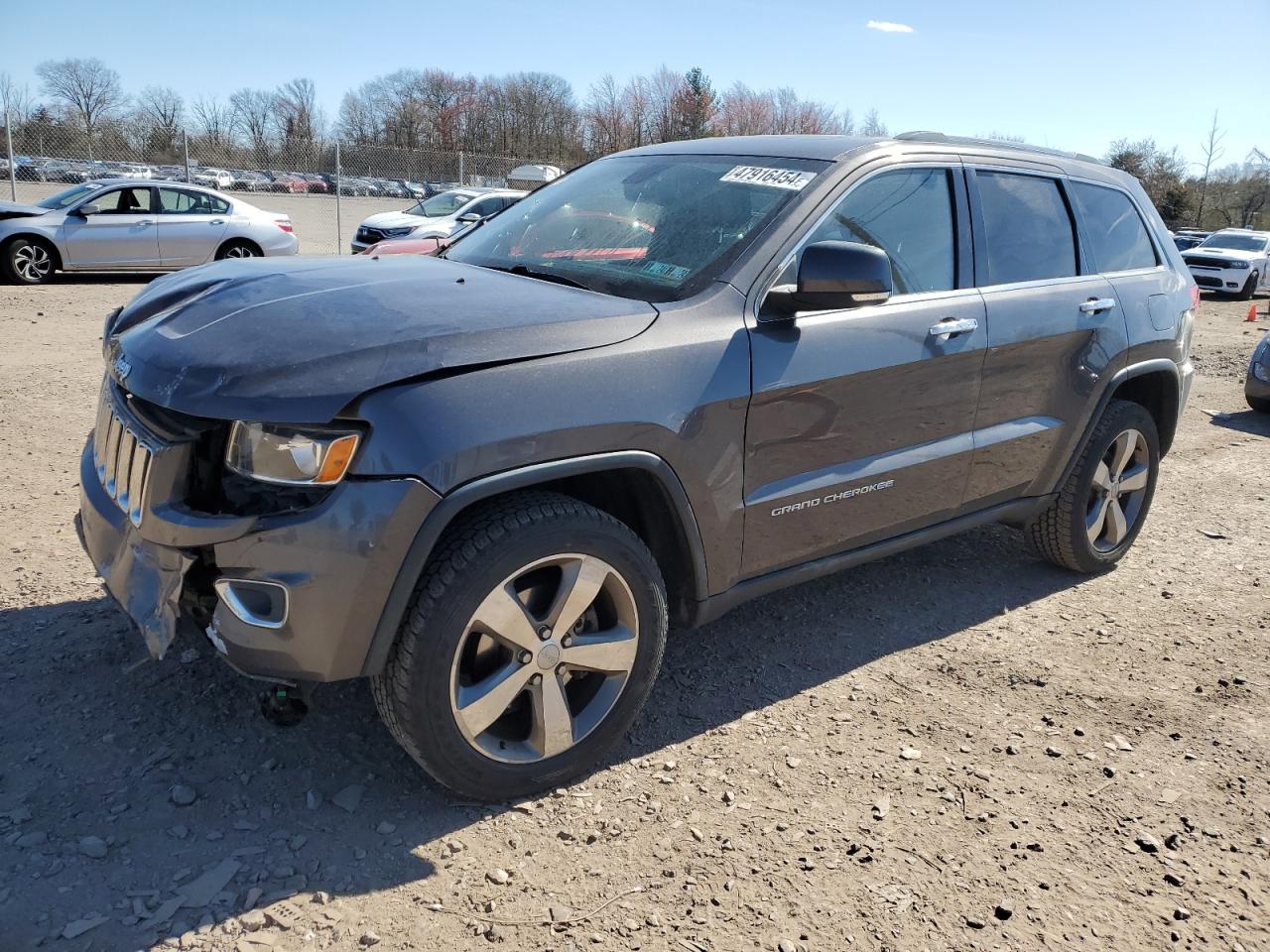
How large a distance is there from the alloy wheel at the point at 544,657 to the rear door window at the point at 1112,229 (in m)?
2.90

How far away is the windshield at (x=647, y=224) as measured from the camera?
10.3 ft

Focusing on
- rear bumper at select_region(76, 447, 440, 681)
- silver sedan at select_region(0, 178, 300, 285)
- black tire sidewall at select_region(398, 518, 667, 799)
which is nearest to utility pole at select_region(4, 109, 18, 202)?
silver sedan at select_region(0, 178, 300, 285)

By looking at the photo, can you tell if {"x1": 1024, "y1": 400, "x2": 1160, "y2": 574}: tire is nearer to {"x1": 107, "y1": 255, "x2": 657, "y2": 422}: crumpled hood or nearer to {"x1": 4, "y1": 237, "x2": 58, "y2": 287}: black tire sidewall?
{"x1": 107, "y1": 255, "x2": 657, "y2": 422}: crumpled hood

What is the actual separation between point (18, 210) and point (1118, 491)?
13.5 metres

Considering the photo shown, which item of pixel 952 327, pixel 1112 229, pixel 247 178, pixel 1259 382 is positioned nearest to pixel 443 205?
pixel 247 178

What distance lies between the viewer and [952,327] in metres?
3.53

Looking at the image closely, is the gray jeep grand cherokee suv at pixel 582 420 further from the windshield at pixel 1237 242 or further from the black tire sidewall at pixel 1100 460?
the windshield at pixel 1237 242

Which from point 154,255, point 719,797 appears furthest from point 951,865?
point 154,255

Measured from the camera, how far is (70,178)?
A: 22.1 m

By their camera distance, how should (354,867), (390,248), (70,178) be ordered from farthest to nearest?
(70,178) < (390,248) < (354,867)

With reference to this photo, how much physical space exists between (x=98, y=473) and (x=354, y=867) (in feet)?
4.60

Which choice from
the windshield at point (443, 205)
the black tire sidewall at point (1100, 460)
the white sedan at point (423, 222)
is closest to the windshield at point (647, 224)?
the black tire sidewall at point (1100, 460)

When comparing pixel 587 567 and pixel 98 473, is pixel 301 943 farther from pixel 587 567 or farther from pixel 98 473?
pixel 98 473

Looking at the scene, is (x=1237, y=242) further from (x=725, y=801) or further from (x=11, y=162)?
(x=11, y=162)
